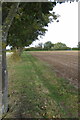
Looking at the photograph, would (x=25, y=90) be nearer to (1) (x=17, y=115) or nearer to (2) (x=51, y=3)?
(1) (x=17, y=115)

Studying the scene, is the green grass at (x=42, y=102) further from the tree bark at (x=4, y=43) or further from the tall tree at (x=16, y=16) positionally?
the tall tree at (x=16, y=16)

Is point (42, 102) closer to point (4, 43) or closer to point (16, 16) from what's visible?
point (4, 43)

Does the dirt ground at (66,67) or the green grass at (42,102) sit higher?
the dirt ground at (66,67)

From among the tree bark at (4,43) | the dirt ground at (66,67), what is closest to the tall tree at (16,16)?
the tree bark at (4,43)

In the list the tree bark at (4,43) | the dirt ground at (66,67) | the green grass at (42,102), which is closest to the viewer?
the tree bark at (4,43)

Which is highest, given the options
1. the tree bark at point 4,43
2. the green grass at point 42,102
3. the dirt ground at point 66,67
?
the tree bark at point 4,43

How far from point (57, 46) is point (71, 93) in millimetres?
119786

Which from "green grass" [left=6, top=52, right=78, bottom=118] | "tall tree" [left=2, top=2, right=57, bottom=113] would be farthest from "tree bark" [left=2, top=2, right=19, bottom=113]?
"green grass" [left=6, top=52, right=78, bottom=118]

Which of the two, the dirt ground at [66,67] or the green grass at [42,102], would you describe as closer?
the green grass at [42,102]

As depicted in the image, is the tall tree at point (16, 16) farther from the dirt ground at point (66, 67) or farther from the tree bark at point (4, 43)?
the dirt ground at point (66, 67)

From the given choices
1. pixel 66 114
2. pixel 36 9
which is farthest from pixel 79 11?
pixel 66 114

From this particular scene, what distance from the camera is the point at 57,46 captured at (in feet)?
408

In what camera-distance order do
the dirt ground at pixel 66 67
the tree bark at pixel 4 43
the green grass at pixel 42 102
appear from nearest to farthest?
the tree bark at pixel 4 43, the green grass at pixel 42 102, the dirt ground at pixel 66 67

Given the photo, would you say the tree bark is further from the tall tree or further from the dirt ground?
the dirt ground
